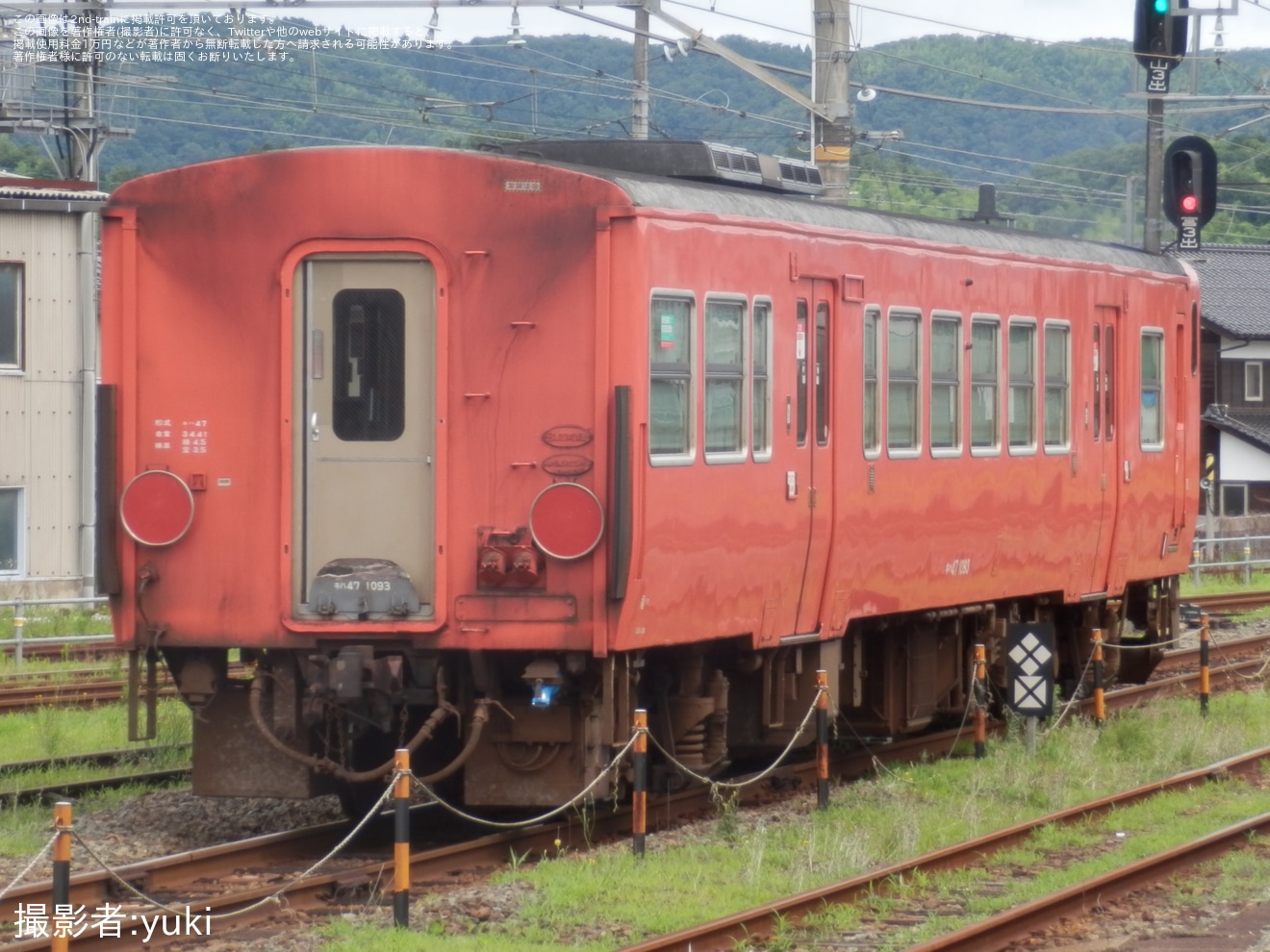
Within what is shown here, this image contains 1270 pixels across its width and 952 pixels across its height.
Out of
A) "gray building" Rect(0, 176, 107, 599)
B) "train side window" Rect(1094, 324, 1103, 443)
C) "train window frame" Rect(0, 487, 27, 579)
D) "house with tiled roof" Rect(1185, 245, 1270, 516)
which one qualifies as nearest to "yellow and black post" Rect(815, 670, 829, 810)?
"train side window" Rect(1094, 324, 1103, 443)

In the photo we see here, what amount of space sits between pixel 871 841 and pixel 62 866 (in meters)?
4.22

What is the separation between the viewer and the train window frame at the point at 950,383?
12.8 meters

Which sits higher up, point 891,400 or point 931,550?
point 891,400

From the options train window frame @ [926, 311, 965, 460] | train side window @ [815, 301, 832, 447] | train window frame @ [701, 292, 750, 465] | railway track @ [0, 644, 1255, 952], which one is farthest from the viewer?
train window frame @ [926, 311, 965, 460]

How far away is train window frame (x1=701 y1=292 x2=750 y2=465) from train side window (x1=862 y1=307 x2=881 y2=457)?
1.49m

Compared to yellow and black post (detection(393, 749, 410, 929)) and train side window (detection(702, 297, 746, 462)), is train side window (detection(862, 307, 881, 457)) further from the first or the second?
yellow and black post (detection(393, 749, 410, 929))

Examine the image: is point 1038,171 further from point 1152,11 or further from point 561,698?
point 561,698

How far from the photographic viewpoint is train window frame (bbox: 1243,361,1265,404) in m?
48.4

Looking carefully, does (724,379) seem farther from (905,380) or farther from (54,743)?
(54,743)

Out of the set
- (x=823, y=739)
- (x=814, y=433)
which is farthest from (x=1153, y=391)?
(x=823, y=739)

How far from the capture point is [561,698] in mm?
9977

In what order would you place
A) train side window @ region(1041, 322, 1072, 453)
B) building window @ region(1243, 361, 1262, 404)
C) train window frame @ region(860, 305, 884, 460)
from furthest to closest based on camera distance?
building window @ region(1243, 361, 1262, 404) < train side window @ region(1041, 322, 1072, 453) < train window frame @ region(860, 305, 884, 460)

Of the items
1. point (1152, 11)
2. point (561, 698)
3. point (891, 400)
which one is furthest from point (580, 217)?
point (1152, 11)

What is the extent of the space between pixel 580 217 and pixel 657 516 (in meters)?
1.42
